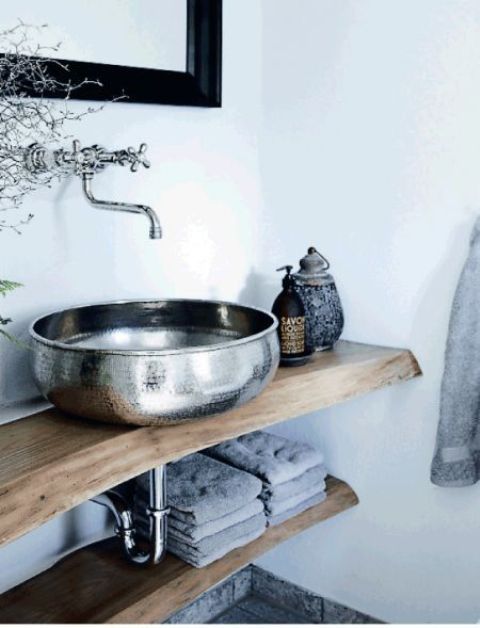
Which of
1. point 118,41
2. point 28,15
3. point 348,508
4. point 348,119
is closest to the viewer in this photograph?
point 28,15

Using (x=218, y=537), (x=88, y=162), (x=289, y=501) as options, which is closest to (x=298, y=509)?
(x=289, y=501)

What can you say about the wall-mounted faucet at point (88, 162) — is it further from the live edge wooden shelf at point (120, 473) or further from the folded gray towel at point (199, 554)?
the folded gray towel at point (199, 554)

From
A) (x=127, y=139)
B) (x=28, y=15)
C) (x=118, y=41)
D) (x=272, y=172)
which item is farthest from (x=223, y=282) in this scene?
(x=28, y=15)

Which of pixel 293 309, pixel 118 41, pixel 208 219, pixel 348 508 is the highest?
pixel 118 41

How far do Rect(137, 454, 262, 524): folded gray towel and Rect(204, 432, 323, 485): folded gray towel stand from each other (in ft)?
0.15


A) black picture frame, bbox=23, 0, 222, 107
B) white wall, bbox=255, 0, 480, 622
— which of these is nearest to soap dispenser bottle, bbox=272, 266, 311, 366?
white wall, bbox=255, 0, 480, 622

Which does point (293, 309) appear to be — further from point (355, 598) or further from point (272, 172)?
point (355, 598)

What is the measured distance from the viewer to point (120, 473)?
1.24 m

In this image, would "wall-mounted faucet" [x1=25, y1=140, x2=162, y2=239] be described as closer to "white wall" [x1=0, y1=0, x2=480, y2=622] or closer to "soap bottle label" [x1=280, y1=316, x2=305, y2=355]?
"white wall" [x1=0, y1=0, x2=480, y2=622]

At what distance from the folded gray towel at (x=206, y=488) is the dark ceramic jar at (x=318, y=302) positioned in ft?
1.11

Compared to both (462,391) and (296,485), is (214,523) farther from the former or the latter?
(462,391)

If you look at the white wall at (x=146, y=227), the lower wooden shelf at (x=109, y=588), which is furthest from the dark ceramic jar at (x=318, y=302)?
the lower wooden shelf at (x=109, y=588)

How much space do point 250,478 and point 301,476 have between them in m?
0.17

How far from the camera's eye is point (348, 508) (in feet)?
6.37
